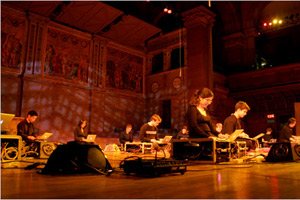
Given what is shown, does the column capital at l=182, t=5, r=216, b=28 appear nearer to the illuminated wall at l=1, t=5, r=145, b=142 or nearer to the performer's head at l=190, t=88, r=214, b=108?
the illuminated wall at l=1, t=5, r=145, b=142

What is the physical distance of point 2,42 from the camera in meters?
12.4

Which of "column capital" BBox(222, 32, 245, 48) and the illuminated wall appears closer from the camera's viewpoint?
the illuminated wall

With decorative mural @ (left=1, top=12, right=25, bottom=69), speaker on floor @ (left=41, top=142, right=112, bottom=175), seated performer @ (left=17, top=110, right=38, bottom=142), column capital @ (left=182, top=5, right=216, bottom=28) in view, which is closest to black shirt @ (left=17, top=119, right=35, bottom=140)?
seated performer @ (left=17, top=110, right=38, bottom=142)

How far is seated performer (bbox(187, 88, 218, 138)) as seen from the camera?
4.76 metres

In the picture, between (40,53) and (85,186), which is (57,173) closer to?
(85,186)

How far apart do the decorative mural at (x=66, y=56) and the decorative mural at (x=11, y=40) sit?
1289 mm

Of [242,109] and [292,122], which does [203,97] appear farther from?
[292,122]

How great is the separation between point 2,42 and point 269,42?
14.6 metres

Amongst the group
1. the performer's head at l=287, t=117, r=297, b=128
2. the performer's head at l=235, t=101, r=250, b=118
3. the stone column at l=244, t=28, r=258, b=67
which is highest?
the stone column at l=244, t=28, r=258, b=67

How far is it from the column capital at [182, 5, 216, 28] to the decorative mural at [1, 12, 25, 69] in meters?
7.76

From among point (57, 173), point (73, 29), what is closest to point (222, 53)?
point (73, 29)

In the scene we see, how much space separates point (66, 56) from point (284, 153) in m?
12.0

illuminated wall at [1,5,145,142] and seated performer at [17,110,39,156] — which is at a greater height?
illuminated wall at [1,5,145,142]

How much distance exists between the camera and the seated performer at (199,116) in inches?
187
